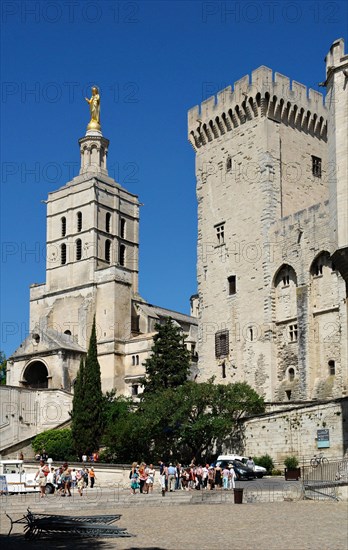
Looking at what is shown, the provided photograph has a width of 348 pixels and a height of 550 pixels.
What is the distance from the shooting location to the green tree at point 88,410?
4841 cm

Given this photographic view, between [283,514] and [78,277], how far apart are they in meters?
54.2

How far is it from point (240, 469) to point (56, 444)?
18.2 m

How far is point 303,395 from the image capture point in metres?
43.3

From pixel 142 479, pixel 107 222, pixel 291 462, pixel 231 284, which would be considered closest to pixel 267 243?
pixel 231 284

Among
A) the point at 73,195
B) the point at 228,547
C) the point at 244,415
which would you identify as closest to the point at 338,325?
the point at 244,415

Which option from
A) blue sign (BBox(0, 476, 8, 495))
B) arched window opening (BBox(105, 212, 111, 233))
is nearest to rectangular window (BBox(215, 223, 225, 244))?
blue sign (BBox(0, 476, 8, 495))

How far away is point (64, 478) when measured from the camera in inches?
1186

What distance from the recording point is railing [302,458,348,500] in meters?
26.4

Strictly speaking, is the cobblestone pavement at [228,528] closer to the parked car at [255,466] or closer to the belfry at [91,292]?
the parked car at [255,466]

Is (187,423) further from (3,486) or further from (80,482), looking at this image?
(80,482)

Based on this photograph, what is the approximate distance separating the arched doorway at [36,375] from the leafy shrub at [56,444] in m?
12.9

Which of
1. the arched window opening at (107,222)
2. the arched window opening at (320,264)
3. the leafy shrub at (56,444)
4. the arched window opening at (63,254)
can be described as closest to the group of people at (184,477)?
the arched window opening at (320,264)

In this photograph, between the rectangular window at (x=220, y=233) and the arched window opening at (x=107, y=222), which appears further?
the arched window opening at (x=107, y=222)

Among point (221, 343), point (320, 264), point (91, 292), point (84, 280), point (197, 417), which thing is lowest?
point (197, 417)
